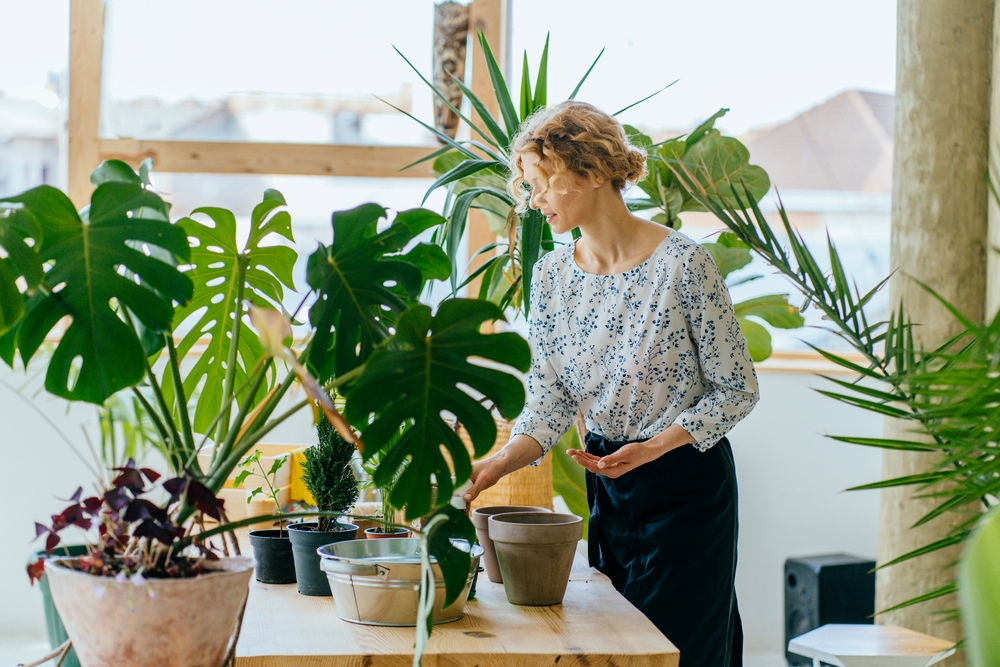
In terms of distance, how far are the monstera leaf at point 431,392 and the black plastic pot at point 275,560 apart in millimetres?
445

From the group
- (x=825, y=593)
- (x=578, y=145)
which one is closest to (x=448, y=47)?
(x=578, y=145)

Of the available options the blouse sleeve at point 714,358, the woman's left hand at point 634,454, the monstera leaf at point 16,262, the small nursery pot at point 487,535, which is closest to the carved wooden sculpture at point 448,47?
the blouse sleeve at point 714,358

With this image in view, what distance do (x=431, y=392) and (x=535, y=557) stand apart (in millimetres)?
369

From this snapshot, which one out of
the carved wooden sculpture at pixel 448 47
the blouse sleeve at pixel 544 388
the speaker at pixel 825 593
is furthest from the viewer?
the carved wooden sculpture at pixel 448 47

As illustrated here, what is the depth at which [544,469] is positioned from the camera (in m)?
2.29

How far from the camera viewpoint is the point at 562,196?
1864 millimetres

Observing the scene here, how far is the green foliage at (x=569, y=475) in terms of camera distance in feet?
9.46

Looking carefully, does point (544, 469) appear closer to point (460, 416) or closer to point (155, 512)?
point (460, 416)

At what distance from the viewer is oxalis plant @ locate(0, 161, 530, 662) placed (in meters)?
1.03

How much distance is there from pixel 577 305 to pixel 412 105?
7.44 feet

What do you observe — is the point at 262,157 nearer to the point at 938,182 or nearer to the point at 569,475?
the point at 569,475

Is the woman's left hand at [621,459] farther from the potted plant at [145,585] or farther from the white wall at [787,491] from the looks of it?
the white wall at [787,491]

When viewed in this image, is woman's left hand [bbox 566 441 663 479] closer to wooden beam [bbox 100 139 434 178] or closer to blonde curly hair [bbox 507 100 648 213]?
blonde curly hair [bbox 507 100 648 213]

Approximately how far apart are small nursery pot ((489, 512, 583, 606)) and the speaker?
2.45m
